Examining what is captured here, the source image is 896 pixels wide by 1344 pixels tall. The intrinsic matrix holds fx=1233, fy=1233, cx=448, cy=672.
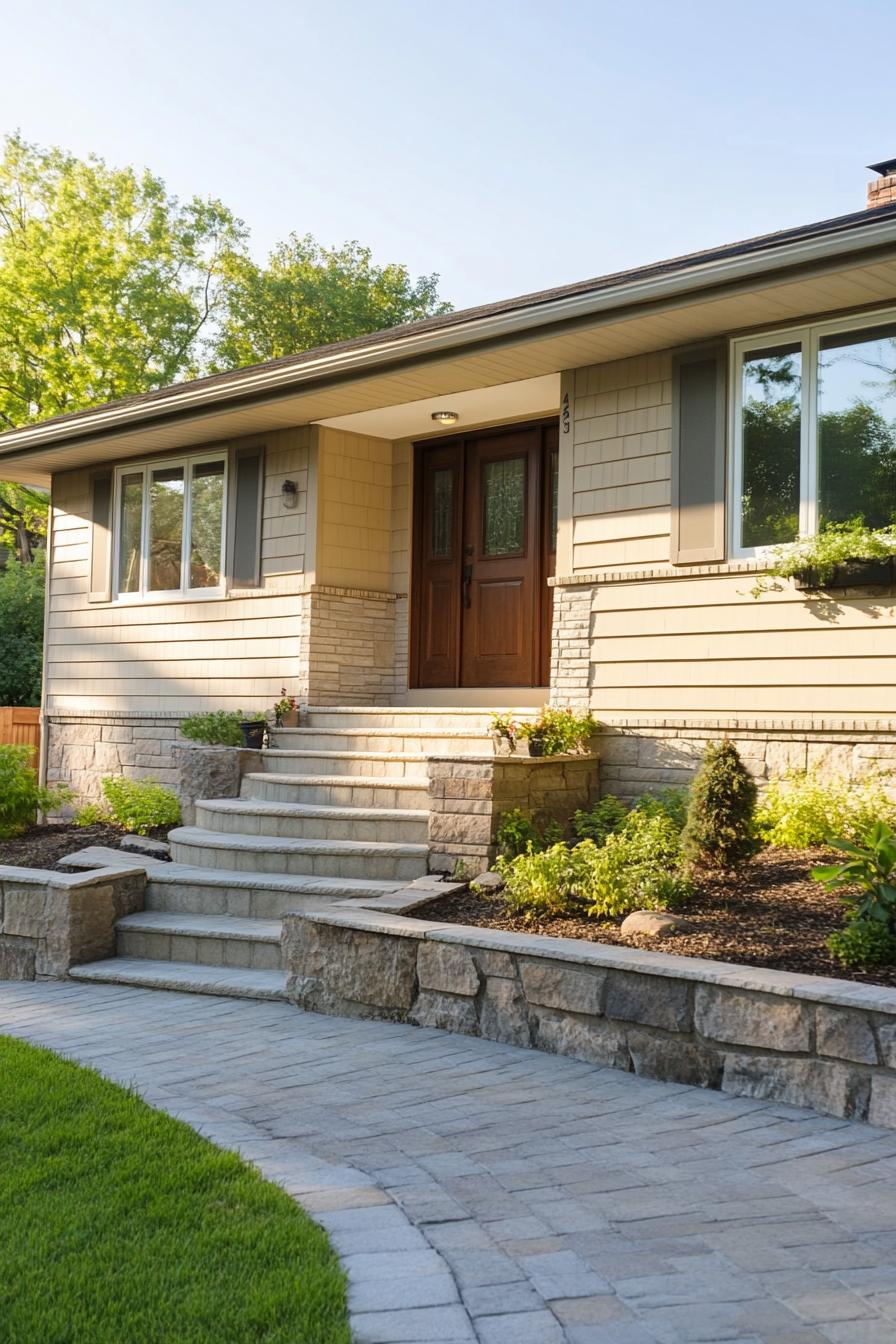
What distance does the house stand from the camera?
709cm

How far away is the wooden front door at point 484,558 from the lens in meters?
10.1

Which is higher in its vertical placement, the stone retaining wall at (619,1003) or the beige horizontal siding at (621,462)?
the beige horizontal siding at (621,462)

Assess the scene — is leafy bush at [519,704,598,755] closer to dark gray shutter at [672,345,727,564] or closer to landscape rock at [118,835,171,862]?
dark gray shutter at [672,345,727,564]

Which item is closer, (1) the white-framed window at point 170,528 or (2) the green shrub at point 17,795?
(2) the green shrub at point 17,795

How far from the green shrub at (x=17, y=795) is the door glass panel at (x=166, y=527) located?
7.93 ft

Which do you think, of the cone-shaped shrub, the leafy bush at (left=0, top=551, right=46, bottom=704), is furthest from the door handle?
the leafy bush at (left=0, top=551, right=46, bottom=704)

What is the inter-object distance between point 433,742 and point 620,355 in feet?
9.44

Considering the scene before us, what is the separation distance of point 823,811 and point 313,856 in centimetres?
286

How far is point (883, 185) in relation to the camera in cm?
1005

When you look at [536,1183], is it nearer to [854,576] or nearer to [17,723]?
[854,576]

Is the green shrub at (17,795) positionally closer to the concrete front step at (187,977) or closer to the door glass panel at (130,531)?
the door glass panel at (130,531)

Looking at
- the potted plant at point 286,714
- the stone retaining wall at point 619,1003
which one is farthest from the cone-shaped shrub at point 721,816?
the potted plant at point 286,714

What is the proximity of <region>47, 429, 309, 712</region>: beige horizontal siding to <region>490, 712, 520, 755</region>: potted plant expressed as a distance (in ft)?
9.61

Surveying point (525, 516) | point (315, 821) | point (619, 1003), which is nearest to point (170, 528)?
point (525, 516)
